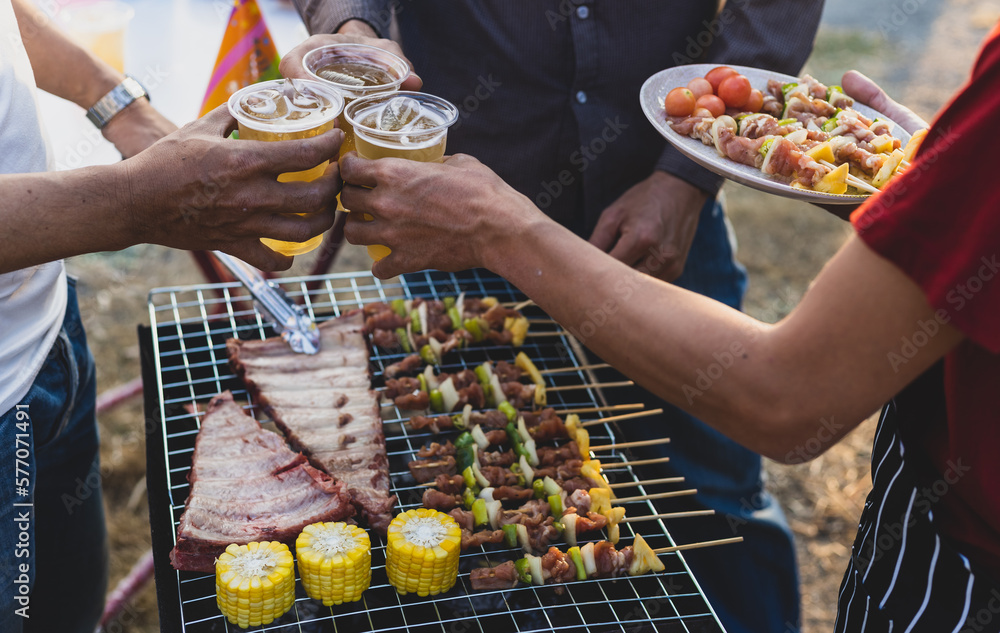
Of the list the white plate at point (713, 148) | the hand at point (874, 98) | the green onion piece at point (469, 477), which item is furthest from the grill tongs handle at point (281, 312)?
the hand at point (874, 98)

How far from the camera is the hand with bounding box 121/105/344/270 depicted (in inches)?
87.0

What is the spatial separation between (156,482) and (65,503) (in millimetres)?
553

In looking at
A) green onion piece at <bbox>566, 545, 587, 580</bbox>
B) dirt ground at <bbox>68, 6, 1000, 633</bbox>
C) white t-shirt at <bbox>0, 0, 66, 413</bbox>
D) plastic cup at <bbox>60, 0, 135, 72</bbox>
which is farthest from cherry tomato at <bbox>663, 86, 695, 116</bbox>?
dirt ground at <bbox>68, 6, 1000, 633</bbox>

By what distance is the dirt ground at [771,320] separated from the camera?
187 inches

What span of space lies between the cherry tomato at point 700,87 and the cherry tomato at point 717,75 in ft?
0.18

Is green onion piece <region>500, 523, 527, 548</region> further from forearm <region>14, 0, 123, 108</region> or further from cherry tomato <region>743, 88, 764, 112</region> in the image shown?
forearm <region>14, 0, 123, 108</region>

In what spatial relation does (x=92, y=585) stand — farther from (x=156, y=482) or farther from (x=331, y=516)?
(x=331, y=516)

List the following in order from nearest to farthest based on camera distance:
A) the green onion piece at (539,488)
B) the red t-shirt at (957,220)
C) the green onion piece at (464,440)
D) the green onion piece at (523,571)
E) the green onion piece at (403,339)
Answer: the red t-shirt at (957,220)
the green onion piece at (523,571)
the green onion piece at (539,488)
the green onion piece at (464,440)
the green onion piece at (403,339)

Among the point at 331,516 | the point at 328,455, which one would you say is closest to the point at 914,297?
the point at 331,516

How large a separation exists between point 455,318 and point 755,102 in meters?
1.61

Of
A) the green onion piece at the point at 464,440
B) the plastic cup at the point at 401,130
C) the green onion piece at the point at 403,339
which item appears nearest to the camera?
the plastic cup at the point at 401,130

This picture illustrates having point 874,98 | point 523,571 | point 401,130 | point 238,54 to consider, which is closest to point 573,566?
→ point 523,571

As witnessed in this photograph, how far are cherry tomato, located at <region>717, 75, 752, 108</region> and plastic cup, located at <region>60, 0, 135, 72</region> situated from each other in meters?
3.09

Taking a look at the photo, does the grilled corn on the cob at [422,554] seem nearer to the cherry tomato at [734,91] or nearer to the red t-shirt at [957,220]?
the red t-shirt at [957,220]
